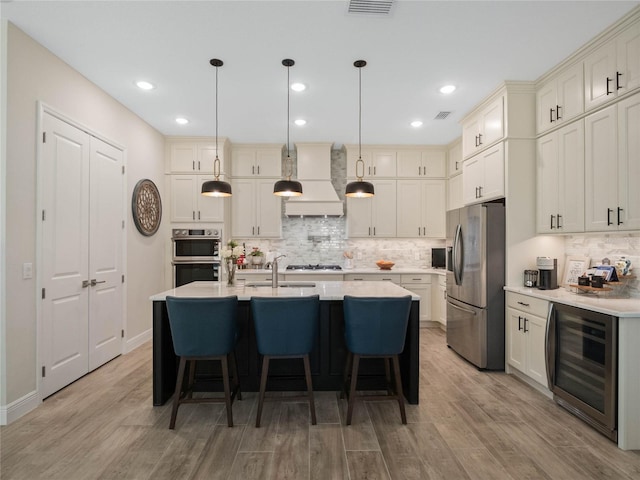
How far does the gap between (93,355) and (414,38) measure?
4.30m

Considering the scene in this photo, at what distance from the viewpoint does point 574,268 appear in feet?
11.7

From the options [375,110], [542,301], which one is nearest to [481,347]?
[542,301]

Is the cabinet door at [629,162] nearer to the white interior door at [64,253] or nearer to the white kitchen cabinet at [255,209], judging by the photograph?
the white kitchen cabinet at [255,209]

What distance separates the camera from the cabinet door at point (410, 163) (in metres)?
6.02

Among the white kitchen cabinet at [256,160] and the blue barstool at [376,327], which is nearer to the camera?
the blue barstool at [376,327]

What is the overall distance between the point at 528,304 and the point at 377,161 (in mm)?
3352

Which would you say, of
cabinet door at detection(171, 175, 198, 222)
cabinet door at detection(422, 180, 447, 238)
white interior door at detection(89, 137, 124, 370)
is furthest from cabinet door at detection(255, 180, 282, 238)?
cabinet door at detection(422, 180, 447, 238)

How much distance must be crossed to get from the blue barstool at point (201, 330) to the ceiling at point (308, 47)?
2.09 meters

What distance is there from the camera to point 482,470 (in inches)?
84.8

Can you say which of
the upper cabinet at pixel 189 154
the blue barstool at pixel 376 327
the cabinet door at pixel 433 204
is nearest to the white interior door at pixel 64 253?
the upper cabinet at pixel 189 154

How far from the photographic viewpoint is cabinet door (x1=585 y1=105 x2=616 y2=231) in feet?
9.21

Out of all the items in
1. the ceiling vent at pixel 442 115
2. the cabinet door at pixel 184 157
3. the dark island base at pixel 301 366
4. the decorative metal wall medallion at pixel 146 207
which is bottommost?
the dark island base at pixel 301 366

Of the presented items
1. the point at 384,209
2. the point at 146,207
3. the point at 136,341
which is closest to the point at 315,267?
the point at 384,209

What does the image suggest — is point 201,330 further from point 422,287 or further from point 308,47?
point 422,287
